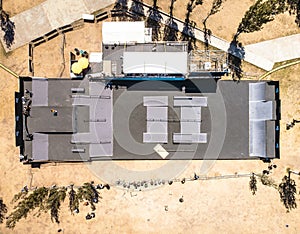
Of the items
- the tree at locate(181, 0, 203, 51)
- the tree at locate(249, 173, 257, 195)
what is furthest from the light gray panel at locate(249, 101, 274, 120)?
the tree at locate(181, 0, 203, 51)

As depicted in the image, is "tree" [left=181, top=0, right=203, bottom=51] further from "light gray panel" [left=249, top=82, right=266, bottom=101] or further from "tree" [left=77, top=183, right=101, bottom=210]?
"tree" [left=77, top=183, right=101, bottom=210]

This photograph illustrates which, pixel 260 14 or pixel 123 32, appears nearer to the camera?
pixel 260 14

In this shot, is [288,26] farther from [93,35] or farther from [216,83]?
[93,35]

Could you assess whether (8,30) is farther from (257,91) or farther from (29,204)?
(257,91)

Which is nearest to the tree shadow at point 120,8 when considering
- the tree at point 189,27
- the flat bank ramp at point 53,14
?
the flat bank ramp at point 53,14

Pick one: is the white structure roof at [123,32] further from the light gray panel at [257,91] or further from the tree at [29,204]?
the tree at [29,204]

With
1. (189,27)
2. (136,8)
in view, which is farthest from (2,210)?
(189,27)
